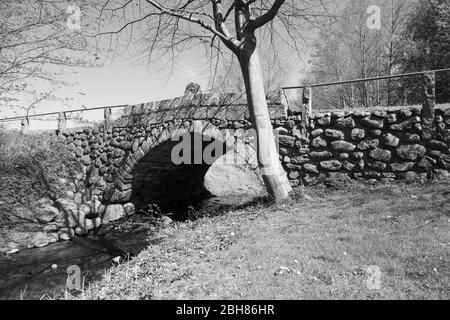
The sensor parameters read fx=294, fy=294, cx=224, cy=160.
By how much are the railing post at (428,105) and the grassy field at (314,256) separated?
1090 mm

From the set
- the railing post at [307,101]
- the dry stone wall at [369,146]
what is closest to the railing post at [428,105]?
the dry stone wall at [369,146]

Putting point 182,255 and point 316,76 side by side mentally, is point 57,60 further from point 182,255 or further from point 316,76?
point 316,76

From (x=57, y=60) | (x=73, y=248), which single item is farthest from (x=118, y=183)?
(x=57, y=60)

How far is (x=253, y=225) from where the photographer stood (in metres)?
4.84

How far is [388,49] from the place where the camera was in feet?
50.9

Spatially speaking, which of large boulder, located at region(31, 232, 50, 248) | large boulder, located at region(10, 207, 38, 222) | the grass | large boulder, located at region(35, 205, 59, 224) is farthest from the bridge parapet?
large boulder, located at region(31, 232, 50, 248)

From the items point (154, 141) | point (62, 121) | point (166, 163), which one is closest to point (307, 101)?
point (154, 141)

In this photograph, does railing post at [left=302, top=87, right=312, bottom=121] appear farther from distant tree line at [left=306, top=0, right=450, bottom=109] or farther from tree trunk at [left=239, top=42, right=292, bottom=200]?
distant tree line at [left=306, top=0, right=450, bottom=109]

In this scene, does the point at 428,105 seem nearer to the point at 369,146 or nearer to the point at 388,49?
the point at 369,146

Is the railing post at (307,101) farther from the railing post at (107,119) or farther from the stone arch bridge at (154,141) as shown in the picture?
the railing post at (107,119)

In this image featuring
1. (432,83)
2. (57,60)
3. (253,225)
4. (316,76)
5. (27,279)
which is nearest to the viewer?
(253,225)

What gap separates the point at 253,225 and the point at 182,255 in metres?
1.34

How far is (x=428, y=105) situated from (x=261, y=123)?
3208 millimetres

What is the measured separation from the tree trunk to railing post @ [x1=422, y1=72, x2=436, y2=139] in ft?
9.65
